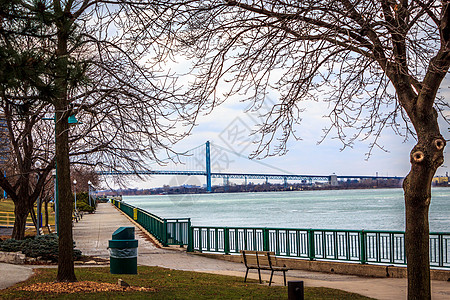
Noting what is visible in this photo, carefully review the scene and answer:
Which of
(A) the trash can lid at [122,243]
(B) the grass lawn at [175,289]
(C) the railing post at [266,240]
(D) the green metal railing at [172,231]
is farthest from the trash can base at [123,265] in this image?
(D) the green metal railing at [172,231]

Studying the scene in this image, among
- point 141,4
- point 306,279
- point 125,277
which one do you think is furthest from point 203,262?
point 141,4

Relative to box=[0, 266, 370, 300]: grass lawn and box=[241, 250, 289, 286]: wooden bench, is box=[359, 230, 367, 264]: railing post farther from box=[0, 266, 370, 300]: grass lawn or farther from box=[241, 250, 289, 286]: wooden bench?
box=[0, 266, 370, 300]: grass lawn

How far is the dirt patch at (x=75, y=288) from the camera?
33.9ft

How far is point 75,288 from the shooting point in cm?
1054

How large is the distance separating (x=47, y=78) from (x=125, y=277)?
729cm

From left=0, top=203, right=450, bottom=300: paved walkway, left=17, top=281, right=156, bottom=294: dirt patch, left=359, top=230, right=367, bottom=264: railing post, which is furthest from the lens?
left=359, top=230, right=367, bottom=264: railing post

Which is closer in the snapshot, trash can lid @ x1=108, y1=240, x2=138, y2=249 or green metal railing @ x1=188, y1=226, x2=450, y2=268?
trash can lid @ x1=108, y1=240, x2=138, y2=249

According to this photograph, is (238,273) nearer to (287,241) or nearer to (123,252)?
(287,241)

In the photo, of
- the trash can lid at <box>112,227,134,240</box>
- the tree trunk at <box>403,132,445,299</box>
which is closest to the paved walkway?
the trash can lid at <box>112,227,134,240</box>

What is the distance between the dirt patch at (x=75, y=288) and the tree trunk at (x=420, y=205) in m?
4.96

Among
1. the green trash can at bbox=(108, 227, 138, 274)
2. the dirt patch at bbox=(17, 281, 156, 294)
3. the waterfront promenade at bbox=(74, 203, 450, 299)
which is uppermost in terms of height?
the green trash can at bbox=(108, 227, 138, 274)

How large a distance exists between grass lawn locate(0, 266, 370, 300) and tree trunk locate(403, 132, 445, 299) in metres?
2.87

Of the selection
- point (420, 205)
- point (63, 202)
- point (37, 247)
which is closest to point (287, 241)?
point (37, 247)

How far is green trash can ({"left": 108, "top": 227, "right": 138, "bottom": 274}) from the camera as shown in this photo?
12711mm
